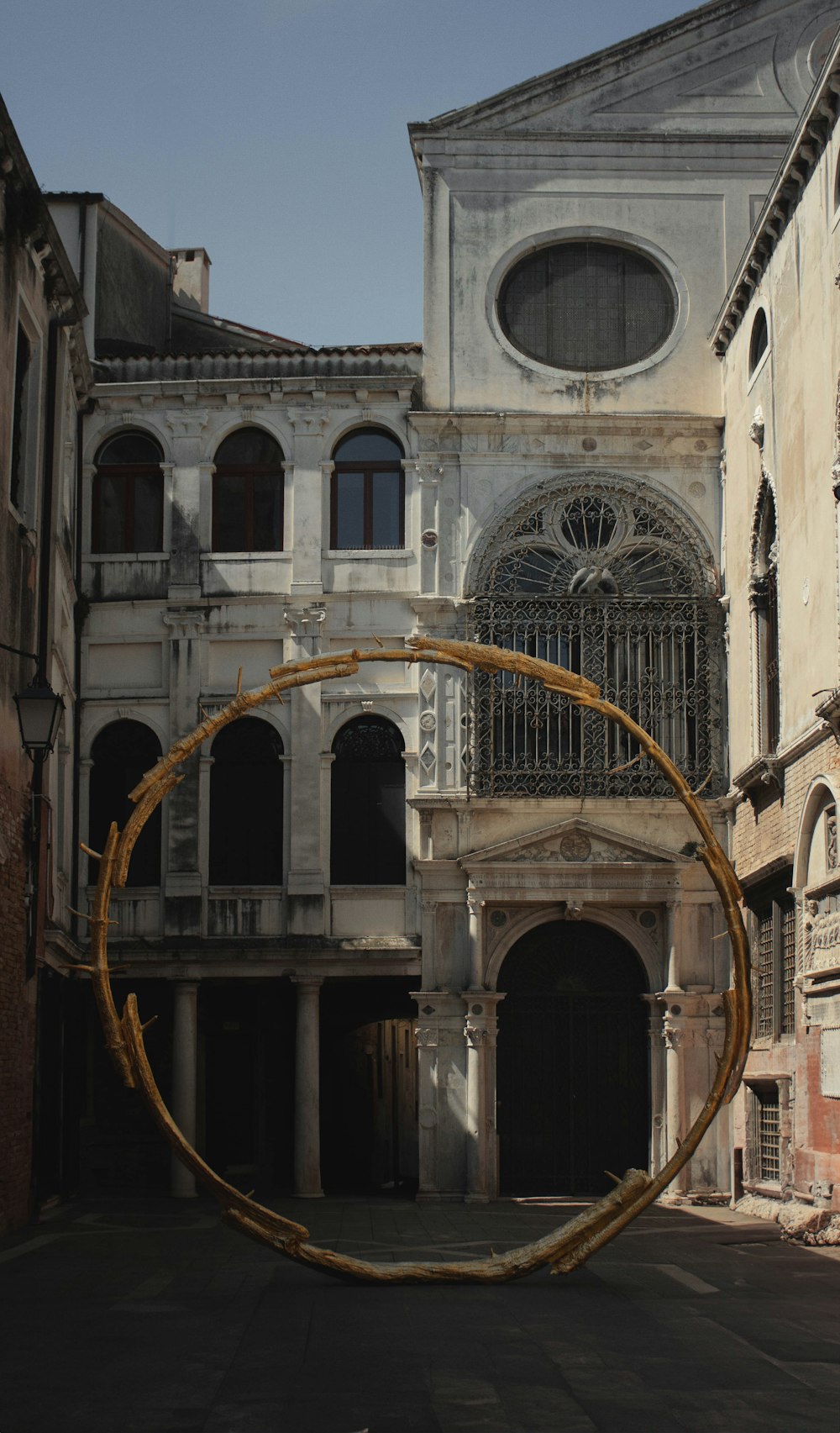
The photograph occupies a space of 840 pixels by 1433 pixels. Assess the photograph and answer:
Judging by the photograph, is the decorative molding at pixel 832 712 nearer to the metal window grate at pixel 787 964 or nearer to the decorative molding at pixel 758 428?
the metal window grate at pixel 787 964

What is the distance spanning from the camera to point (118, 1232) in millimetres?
20703

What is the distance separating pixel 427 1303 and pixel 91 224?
18.7m

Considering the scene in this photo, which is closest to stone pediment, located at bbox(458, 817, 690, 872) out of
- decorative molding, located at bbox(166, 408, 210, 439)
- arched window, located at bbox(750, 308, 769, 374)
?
arched window, located at bbox(750, 308, 769, 374)

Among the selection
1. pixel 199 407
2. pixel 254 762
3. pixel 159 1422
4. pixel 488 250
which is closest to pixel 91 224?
pixel 199 407

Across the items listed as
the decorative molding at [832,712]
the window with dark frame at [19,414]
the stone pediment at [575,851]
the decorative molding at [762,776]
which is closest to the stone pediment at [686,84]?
the window with dark frame at [19,414]

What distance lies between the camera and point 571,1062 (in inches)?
1003

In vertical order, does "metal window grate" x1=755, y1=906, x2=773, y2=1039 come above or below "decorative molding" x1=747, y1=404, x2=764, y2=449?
below

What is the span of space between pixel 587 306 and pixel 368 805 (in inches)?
306

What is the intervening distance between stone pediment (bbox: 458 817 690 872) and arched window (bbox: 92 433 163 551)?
665 cm

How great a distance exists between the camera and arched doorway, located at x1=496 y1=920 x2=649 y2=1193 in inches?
992

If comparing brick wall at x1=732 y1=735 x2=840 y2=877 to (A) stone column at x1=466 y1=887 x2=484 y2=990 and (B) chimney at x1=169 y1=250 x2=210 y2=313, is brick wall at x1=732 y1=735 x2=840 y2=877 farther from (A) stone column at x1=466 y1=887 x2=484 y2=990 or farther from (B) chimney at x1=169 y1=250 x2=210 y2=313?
(B) chimney at x1=169 y1=250 x2=210 y2=313

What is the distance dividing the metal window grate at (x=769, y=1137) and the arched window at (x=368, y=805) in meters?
5.72

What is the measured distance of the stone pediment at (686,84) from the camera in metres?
26.9

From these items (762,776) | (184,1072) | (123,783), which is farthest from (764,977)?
(123,783)
